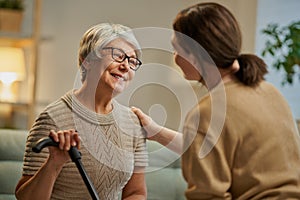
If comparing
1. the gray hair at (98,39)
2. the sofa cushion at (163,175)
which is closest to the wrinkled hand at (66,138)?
the gray hair at (98,39)

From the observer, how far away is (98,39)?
6.25 ft

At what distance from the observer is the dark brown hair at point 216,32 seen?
1.54m

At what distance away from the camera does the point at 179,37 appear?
1.57 metres

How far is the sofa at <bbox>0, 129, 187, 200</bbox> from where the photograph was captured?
7.25 ft

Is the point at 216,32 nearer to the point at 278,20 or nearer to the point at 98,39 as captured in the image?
the point at 98,39

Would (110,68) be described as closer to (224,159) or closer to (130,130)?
(130,130)

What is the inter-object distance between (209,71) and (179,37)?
0.33ft

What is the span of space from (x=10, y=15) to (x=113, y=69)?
1935mm

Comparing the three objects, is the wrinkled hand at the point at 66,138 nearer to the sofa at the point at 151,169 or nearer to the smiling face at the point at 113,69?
the smiling face at the point at 113,69

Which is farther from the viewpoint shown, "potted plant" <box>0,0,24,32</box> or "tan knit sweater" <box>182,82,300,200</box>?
"potted plant" <box>0,0,24,32</box>

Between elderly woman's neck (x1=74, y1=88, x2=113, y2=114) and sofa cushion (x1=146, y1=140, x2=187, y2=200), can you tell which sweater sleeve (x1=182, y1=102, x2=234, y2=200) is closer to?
elderly woman's neck (x1=74, y1=88, x2=113, y2=114)

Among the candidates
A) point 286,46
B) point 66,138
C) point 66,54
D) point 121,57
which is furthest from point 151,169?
point 66,54

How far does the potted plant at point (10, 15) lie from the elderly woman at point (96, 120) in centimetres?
185

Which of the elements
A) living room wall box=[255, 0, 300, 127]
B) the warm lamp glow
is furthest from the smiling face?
the warm lamp glow
